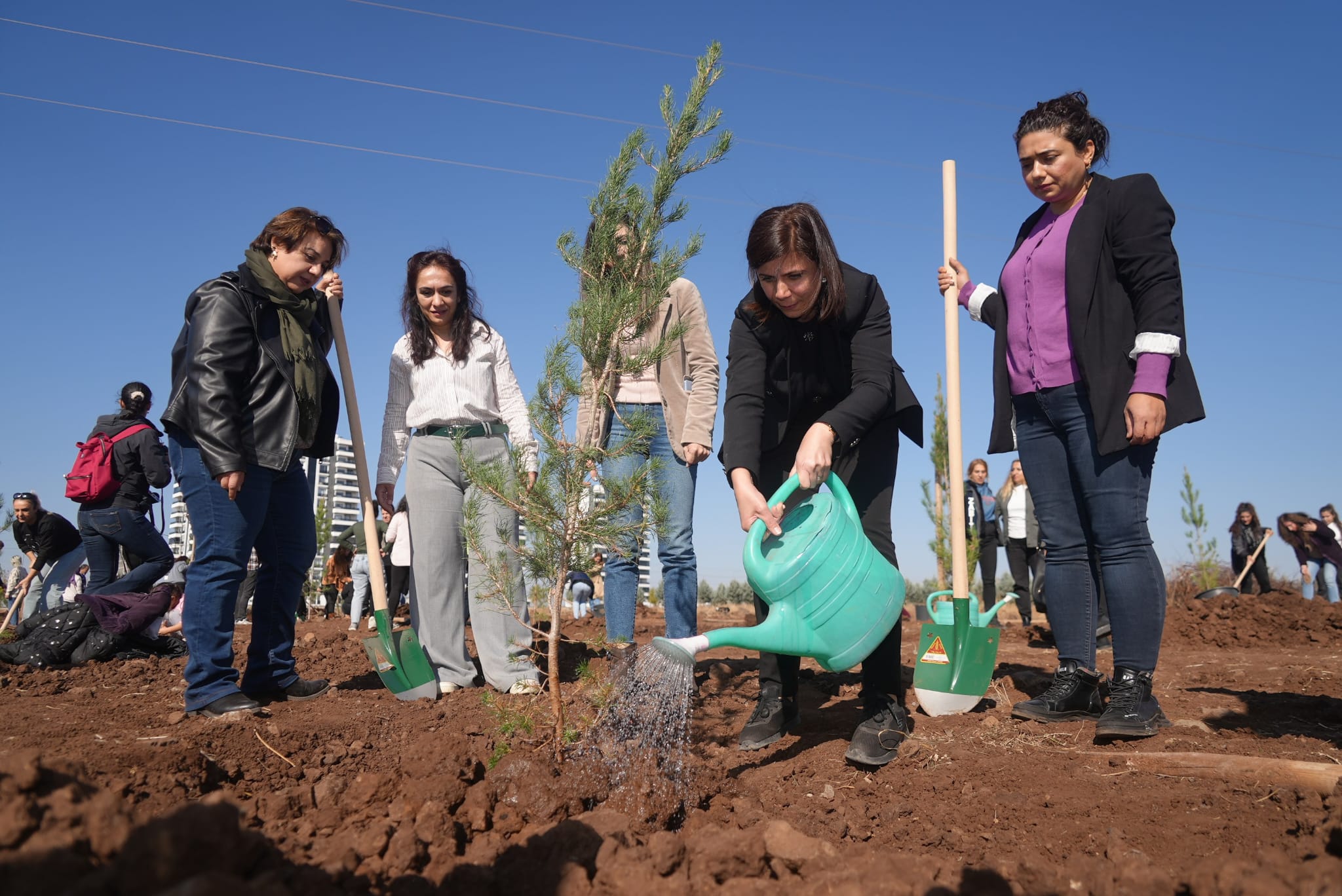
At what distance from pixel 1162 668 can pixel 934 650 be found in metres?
2.38

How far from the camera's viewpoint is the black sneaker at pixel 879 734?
2625 mm

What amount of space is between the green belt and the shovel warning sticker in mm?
2012

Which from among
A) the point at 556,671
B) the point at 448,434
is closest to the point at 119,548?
the point at 448,434

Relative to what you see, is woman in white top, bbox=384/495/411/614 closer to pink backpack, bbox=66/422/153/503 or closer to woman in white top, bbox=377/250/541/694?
pink backpack, bbox=66/422/153/503

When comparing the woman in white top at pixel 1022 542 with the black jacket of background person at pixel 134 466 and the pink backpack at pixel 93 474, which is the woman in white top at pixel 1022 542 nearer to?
the black jacket of background person at pixel 134 466

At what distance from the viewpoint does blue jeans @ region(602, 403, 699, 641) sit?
382cm

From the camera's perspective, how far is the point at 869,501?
2.89m

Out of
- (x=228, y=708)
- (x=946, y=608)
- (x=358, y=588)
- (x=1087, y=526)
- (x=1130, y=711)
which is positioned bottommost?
(x=358, y=588)

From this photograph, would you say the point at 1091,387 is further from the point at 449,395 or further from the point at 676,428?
the point at 449,395

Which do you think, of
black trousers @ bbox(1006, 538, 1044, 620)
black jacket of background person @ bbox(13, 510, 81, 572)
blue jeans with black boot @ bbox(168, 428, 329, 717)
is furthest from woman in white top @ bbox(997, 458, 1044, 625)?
black jacket of background person @ bbox(13, 510, 81, 572)

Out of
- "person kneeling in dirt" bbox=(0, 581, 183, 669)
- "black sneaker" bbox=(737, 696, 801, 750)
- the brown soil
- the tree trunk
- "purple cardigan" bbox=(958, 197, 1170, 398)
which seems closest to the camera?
the brown soil

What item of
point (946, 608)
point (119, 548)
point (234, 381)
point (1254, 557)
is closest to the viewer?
point (234, 381)

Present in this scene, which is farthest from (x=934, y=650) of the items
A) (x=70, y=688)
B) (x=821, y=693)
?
(x=70, y=688)

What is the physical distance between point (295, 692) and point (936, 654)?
2.76 meters
